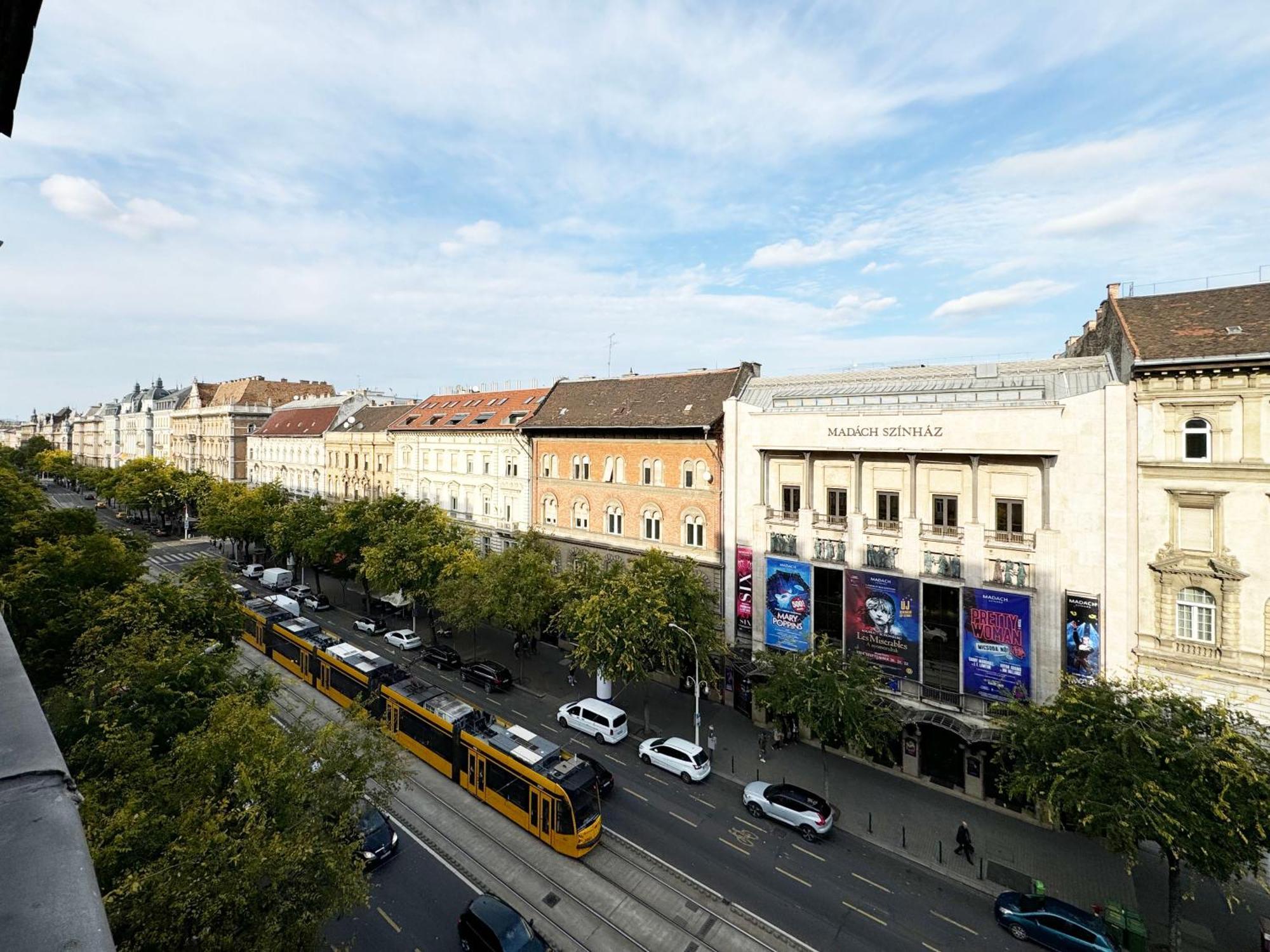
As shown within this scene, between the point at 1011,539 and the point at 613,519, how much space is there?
23.3 meters

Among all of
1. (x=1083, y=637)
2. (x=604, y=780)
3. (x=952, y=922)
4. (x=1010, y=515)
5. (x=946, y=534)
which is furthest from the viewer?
(x=946, y=534)

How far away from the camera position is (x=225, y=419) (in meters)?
93.5

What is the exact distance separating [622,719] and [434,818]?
33.9 ft

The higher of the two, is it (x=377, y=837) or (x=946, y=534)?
(x=946, y=534)

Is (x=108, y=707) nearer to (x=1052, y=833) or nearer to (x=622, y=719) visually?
(x=622, y=719)

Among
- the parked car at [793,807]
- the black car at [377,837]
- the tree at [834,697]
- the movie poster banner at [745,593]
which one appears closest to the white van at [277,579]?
the black car at [377,837]

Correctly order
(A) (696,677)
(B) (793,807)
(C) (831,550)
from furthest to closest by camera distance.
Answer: (C) (831,550)
(A) (696,677)
(B) (793,807)

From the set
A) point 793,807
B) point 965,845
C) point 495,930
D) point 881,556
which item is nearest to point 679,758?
point 793,807

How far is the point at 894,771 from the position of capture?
2970 cm

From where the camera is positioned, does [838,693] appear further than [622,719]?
No

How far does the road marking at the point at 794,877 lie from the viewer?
21812mm

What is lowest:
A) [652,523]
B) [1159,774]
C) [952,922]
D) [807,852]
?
[952,922]

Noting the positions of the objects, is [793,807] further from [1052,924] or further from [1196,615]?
[1196,615]

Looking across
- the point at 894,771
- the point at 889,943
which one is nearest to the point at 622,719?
the point at 894,771
